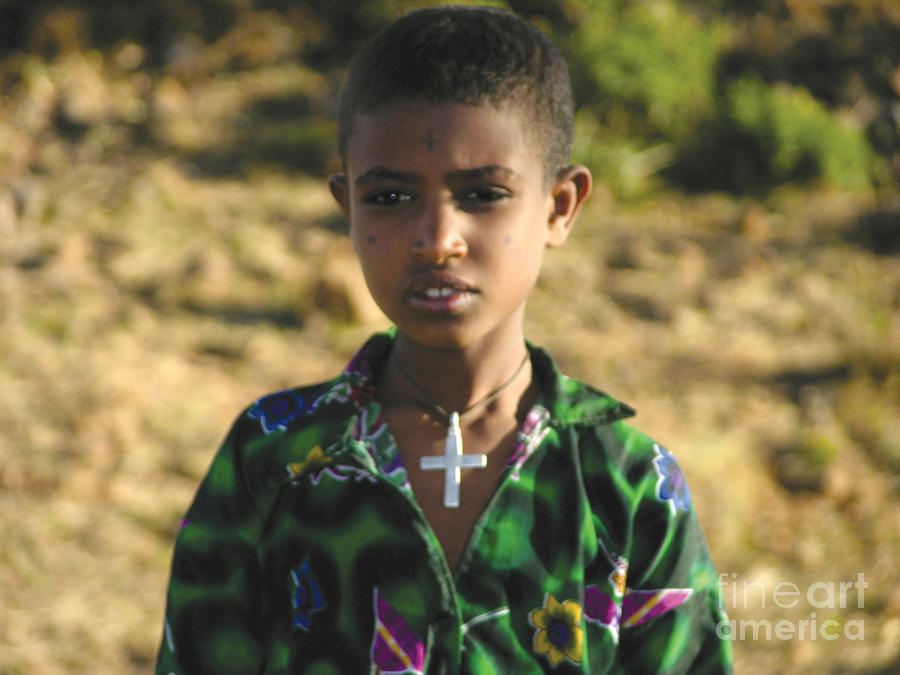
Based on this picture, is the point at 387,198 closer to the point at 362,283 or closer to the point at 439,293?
the point at 439,293

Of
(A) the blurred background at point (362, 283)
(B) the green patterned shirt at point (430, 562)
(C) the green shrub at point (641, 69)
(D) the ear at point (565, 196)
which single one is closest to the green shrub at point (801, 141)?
(A) the blurred background at point (362, 283)

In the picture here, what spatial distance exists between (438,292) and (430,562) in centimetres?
45

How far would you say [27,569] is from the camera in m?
3.38

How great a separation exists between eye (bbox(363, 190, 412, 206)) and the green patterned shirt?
360 millimetres

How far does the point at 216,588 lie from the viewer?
174 cm

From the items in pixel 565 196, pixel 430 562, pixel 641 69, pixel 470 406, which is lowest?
pixel 430 562

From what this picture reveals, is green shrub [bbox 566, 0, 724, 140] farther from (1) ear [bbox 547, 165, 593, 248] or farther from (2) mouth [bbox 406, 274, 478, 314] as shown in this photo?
(2) mouth [bbox 406, 274, 478, 314]

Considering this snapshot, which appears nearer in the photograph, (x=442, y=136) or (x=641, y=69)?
(x=442, y=136)

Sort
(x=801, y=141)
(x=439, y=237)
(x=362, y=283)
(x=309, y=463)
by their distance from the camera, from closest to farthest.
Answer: (x=439, y=237)
(x=309, y=463)
(x=362, y=283)
(x=801, y=141)

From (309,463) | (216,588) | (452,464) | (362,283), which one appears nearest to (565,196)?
(452,464)

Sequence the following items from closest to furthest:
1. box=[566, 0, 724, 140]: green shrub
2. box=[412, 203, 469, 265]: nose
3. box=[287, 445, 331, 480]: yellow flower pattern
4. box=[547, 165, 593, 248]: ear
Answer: box=[412, 203, 469, 265]: nose
box=[287, 445, 331, 480]: yellow flower pattern
box=[547, 165, 593, 248]: ear
box=[566, 0, 724, 140]: green shrub

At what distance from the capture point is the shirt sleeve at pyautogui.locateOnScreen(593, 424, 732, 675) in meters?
1.69

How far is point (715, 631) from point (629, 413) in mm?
409

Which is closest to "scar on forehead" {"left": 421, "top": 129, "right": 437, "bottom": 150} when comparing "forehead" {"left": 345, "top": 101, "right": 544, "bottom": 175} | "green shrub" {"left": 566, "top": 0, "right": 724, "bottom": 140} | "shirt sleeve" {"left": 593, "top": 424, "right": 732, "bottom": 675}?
"forehead" {"left": 345, "top": 101, "right": 544, "bottom": 175}
